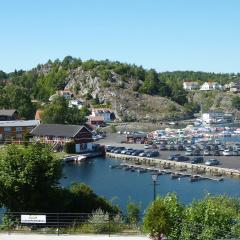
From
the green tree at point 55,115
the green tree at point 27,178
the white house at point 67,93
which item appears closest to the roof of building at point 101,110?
the white house at point 67,93

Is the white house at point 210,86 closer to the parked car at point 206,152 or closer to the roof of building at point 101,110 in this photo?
the roof of building at point 101,110

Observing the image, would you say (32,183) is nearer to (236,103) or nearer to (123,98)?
(123,98)

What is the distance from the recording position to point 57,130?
A: 5431 centimetres

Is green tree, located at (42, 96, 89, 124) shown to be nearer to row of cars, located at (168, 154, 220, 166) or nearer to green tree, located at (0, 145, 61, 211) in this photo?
row of cars, located at (168, 154, 220, 166)

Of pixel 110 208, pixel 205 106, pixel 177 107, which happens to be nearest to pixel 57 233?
pixel 110 208

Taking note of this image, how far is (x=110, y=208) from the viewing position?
15.9 metres

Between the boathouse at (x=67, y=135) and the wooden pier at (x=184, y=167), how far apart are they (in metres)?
4.03

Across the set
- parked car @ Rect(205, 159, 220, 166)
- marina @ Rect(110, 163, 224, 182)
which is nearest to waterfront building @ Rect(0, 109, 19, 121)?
marina @ Rect(110, 163, 224, 182)

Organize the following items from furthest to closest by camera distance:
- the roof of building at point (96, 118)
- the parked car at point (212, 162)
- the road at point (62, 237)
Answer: the roof of building at point (96, 118) → the parked car at point (212, 162) → the road at point (62, 237)

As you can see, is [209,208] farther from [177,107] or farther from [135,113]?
[177,107]

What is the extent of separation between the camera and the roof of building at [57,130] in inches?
2069

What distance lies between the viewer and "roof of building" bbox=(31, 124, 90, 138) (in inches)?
2069

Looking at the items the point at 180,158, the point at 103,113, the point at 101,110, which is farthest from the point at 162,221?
the point at 101,110

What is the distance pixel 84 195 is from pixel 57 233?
3.73 metres
